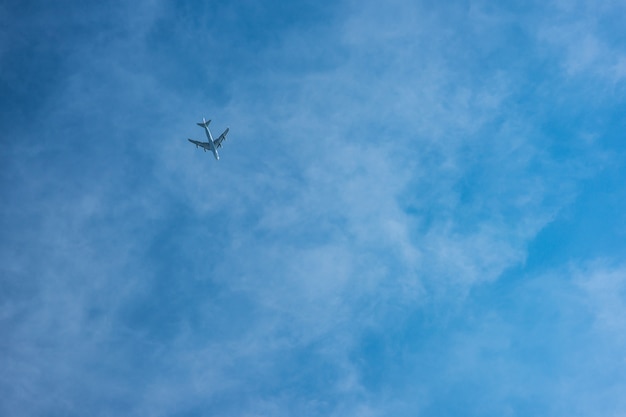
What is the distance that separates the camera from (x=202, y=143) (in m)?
183
